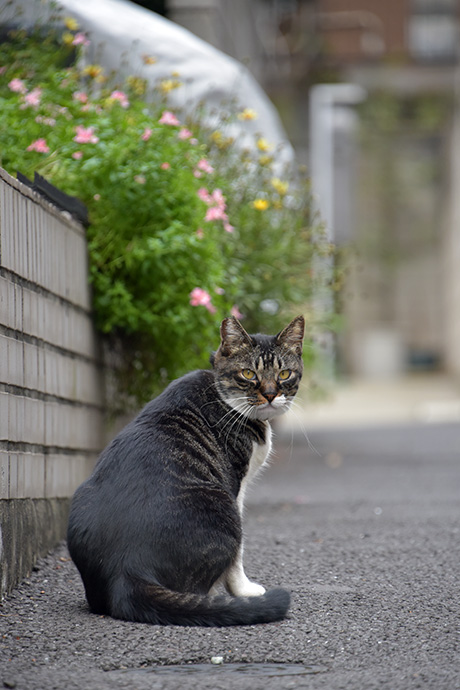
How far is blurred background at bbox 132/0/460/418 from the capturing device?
803 inches

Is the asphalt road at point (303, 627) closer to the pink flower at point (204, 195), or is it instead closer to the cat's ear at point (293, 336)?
the cat's ear at point (293, 336)

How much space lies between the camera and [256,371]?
11.5 feet

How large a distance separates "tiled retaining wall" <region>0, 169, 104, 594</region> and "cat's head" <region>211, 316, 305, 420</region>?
82 cm

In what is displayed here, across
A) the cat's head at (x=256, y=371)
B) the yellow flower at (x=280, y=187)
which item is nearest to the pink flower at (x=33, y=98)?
the yellow flower at (x=280, y=187)

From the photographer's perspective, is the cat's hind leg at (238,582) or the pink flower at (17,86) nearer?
the cat's hind leg at (238,582)

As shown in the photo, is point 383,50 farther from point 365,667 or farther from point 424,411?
point 365,667

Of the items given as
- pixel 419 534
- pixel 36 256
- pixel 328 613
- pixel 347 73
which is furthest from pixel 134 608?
pixel 347 73

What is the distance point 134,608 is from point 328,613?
70 cm

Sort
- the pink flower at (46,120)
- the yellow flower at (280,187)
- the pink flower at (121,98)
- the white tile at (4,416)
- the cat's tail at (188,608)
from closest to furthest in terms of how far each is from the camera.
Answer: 1. the cat's tail at (188,608)
2. the white tile at (4,416)
3. the pink flower at (46,120)
4. the pink flower at (121,98)
5. the yellow flower at (280,187)

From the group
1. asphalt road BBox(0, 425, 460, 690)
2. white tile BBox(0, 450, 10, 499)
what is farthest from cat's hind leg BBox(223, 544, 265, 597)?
white tile BBox(0, 450, 10, 499)

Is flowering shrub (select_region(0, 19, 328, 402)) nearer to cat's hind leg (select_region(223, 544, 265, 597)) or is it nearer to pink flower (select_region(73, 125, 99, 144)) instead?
pink flower (select_region(73, 125, 99, 144))

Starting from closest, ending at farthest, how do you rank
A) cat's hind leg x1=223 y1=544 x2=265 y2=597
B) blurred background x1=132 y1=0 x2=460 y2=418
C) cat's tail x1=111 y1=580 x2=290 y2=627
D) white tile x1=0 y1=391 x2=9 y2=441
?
cat's tail x1=111 y1=580 x2=290 y2=627, cat's hind leg x1=223 y1=544 x2=265 y2=597, white tile x1=0 y1=391 x2=9 y2=441, blurred background x1=132 y1=0 x2=460 y2=418

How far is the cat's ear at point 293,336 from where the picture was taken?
3.66 metres

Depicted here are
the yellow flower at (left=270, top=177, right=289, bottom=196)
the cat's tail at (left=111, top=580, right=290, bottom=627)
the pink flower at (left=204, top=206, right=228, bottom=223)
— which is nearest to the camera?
the cat's tail at (left=111, top=580, right=290, bottom=627)
